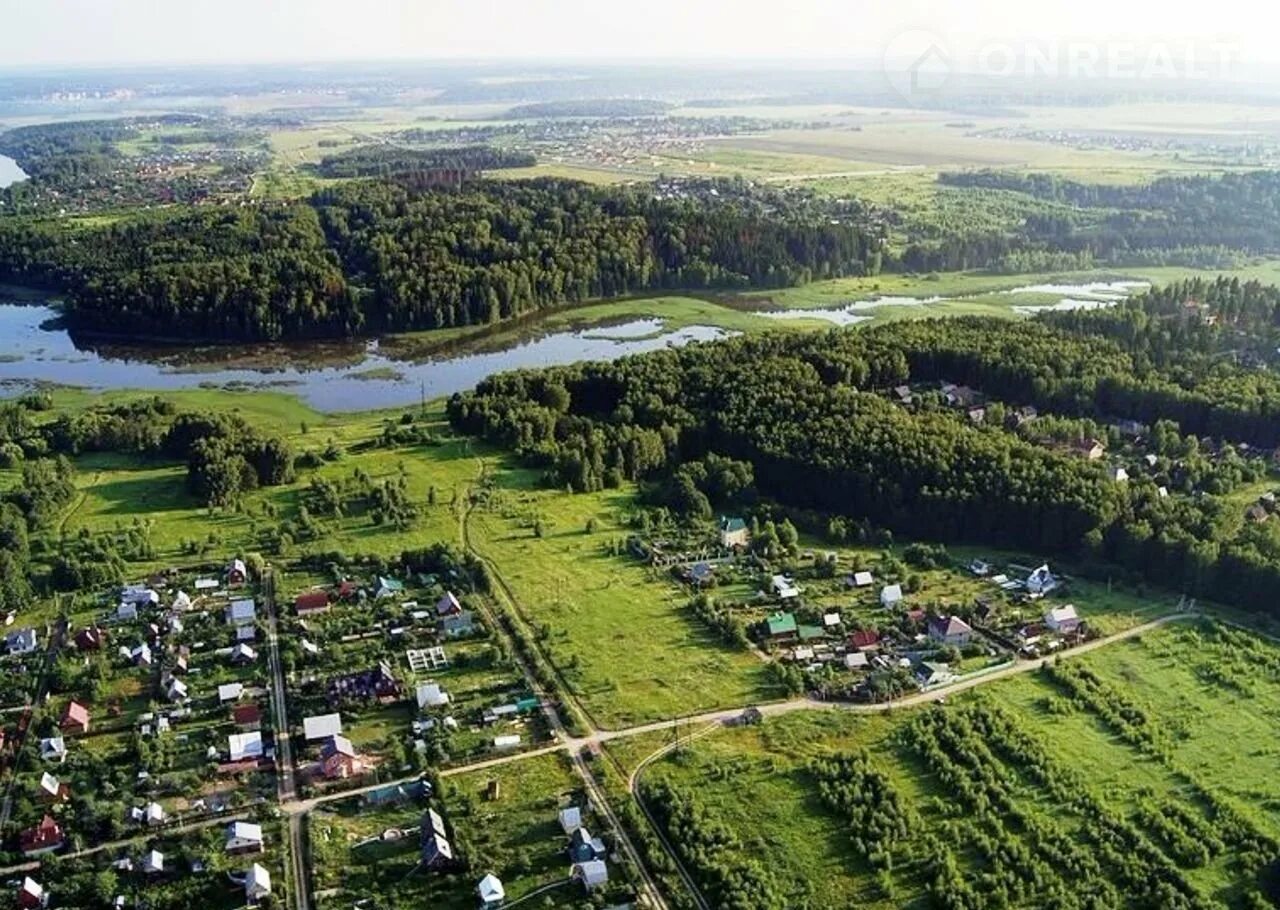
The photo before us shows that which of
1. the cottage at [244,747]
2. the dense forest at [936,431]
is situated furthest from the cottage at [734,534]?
the cottage at [244,747]

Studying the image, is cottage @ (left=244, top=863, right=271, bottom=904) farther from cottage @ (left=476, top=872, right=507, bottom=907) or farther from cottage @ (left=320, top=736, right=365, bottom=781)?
cottage @ (left=476, top=872, right=507, bottom=907)

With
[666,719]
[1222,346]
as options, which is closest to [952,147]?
[1222,346]

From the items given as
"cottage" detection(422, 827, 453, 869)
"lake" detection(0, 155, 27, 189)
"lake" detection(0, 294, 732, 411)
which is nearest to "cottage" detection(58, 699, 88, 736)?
"cottage" detection(422, 827, 453, 869)

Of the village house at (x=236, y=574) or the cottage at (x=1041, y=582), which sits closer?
the cottage at (x=1041, y=582)

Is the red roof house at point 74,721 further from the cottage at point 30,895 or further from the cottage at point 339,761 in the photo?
the cottage at point 339,761

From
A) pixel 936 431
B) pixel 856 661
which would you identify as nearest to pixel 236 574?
pixel 856 661

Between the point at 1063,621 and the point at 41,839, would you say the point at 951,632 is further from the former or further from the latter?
the point at 41,839
